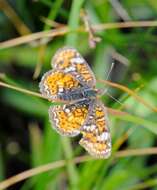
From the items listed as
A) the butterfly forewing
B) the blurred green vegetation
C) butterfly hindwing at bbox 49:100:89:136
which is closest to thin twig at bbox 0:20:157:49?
the blurred green vegetation

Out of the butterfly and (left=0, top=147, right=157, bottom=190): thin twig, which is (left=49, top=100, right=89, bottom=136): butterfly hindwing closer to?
the butterfly

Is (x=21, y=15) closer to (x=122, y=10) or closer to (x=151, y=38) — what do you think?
(x=122, y=10)

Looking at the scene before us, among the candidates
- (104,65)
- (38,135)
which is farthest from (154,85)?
(38,135)

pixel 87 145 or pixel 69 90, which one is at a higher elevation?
pixel 69 90

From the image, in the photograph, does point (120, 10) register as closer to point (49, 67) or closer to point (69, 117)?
point (49, 67)

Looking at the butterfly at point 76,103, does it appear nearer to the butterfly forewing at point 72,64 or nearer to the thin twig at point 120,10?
the butterfly forewing at point 72,64

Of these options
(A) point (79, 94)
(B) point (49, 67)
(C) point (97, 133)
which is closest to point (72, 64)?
(A) point (79, 94)

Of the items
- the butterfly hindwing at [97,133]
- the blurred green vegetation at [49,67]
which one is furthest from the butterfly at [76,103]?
the blurred green vegetation at [49,67]
